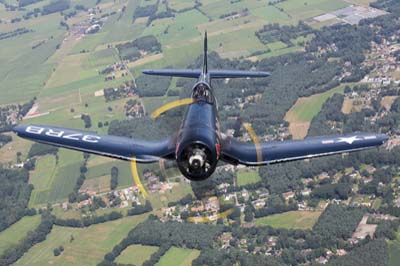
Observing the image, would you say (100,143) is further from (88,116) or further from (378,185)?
(88,116)

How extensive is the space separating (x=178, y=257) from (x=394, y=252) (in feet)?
106

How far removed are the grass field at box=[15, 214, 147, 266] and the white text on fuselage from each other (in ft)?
171

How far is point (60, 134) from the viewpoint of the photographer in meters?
50.4

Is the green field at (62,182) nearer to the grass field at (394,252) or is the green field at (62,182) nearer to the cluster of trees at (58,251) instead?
the cluster of trees at (58,251)

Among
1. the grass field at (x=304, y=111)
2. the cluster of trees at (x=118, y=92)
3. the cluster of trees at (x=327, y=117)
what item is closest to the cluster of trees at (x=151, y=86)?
the cluster of trees at (x=118, y=92)

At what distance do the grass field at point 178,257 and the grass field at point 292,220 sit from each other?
43.4 ft

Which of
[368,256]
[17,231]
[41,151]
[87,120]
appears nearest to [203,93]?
[368,256]

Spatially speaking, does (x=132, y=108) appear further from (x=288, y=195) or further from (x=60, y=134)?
(x=60, y=134)

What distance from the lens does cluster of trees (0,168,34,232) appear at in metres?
118

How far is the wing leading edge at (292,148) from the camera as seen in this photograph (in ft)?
152

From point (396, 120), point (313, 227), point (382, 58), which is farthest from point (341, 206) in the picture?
point (382, 58)

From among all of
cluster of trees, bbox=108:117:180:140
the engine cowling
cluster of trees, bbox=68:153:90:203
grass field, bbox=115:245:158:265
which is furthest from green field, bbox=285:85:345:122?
the engine cowling

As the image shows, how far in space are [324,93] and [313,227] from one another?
200ft

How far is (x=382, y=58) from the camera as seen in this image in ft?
575
